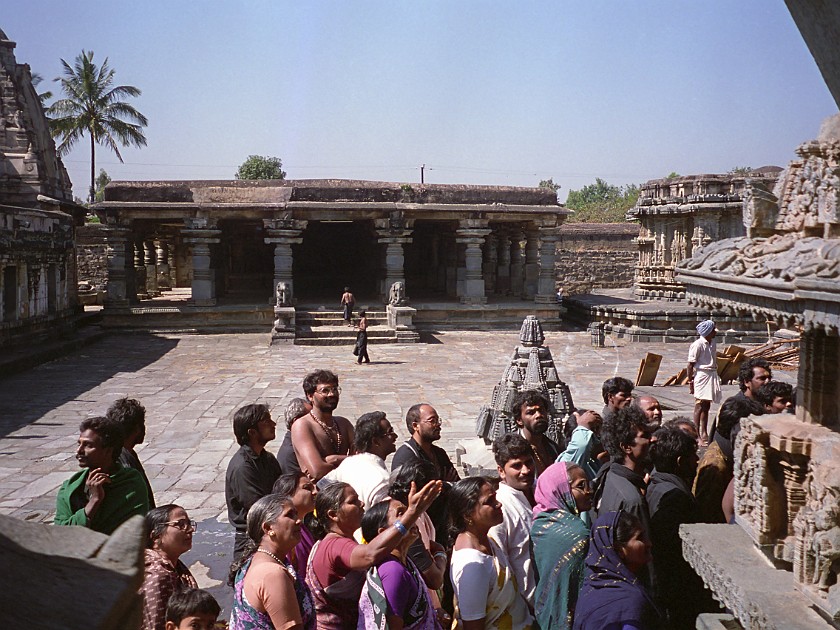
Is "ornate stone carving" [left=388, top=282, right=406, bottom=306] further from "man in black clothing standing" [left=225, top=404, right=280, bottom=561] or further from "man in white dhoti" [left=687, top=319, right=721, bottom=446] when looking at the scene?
"man in black clothing standing" [left=225, top=404, right=280, bottom=561]

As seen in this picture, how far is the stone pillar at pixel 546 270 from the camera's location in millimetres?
21469

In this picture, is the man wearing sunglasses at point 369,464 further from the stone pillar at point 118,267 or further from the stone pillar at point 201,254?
the stone pillar at point 118,267

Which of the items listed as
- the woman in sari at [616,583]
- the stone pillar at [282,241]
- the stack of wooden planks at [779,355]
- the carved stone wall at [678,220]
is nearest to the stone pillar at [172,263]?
the stone pillar at [282,241]

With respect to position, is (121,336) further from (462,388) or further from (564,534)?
(564,534)

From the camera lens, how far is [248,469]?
4445mm

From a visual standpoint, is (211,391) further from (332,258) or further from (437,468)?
(332,258)

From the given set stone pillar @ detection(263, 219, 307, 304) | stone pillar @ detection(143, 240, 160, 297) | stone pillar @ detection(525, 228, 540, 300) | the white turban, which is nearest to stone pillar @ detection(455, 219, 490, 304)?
stone pillar @ detection(525, 228, 540, 300)

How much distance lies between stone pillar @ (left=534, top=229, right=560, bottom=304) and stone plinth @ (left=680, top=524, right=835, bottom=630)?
1766 centimetres

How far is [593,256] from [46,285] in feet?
A: 73.4

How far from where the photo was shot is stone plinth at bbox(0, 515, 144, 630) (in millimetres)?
1105

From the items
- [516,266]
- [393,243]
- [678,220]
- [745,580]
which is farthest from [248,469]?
[516,266]

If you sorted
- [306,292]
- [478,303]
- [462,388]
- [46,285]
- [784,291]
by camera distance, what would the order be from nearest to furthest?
[784,291] < [462,388] < [46,285] < [478,303] < [306,292]

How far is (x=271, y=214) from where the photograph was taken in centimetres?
1995

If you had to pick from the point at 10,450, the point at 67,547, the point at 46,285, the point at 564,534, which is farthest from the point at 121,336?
the point at 67,547
